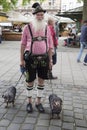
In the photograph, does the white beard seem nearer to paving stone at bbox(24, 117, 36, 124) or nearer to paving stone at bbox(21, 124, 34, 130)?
paving stone at bbox(24, 117, 36, 124)

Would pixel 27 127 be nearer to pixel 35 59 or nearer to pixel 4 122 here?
pixel 4 122

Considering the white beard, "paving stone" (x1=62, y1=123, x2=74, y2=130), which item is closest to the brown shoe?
"paving stone" (x1=62, y1=123, x2=74, y2=130)

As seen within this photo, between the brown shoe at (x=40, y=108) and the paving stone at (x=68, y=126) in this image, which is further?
the brown shoe at (x=40, y=108)

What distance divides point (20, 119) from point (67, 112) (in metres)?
0.93

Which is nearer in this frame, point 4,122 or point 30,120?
point 4,122

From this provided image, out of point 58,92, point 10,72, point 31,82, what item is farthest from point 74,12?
point 31,82

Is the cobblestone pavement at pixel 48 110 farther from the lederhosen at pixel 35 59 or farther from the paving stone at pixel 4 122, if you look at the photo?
the lederhosen at pixel 35 59

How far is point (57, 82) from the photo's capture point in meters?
8.73

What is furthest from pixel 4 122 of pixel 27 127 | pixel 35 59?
pixel 35 59

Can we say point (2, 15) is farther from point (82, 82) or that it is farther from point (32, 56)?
point (32, 56)

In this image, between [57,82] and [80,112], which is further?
[57,82]

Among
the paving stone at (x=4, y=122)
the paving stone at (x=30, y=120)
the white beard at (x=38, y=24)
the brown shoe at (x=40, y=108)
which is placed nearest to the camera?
the paving stone at (x=4, y=122)

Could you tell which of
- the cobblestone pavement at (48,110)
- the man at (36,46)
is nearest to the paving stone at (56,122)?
the cobblestone pavement at (48,110)

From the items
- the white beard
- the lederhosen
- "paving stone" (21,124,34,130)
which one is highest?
the white beard
